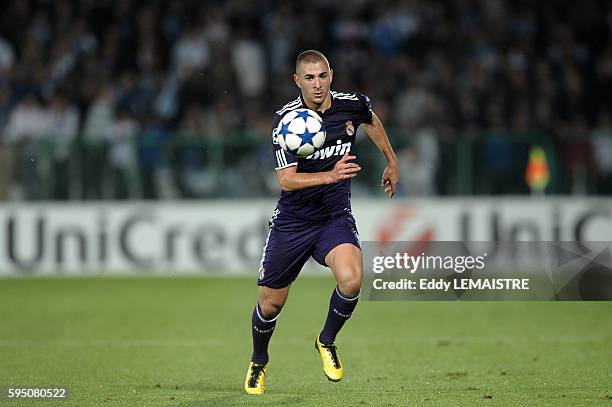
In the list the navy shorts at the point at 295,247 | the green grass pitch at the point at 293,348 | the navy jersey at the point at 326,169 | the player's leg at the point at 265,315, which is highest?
the navy jersey at the point at 326,169

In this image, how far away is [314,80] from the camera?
7543 mm

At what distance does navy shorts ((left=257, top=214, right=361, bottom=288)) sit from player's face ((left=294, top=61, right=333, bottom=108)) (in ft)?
2.80

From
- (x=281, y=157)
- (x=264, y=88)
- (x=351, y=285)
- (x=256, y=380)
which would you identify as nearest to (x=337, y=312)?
(x=351, y=285)

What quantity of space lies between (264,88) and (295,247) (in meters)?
10.7

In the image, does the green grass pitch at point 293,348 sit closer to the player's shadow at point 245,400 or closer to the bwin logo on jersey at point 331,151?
the player's shadow at point 245,400

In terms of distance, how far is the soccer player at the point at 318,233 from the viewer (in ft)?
24.8

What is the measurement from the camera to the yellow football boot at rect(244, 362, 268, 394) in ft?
25.5

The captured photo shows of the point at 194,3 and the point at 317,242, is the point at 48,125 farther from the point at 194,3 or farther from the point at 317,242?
the point at 317,242

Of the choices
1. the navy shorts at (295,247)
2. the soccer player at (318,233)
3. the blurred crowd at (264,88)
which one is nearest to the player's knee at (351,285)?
the soccer player at (318,233)

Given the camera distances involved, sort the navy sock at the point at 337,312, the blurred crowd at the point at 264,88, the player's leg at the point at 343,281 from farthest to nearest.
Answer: the blurred crowd at the point at 264,88 → the navy sock at the point at 337,312 → the player's leg at the point at 343,281

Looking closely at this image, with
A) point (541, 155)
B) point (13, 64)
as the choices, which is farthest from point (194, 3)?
point (541, 155)

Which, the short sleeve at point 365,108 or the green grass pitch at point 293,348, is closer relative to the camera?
the green grass pitch at point 293,348

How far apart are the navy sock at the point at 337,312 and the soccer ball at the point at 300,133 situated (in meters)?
1.00

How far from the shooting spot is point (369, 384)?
813 centimetres
